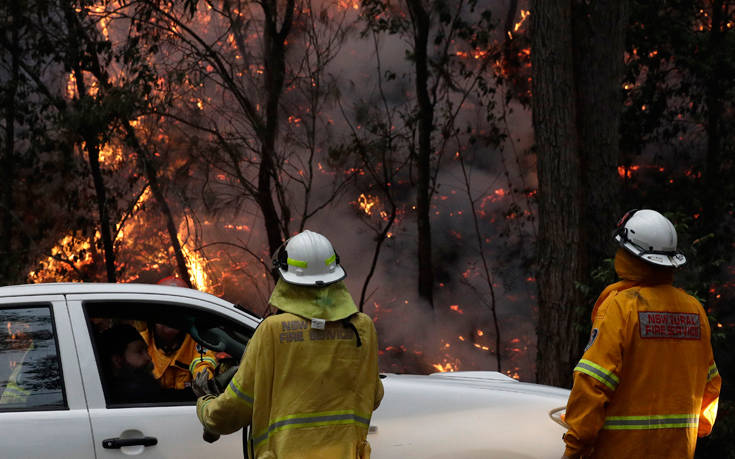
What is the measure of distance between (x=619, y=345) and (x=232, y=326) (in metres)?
1.72

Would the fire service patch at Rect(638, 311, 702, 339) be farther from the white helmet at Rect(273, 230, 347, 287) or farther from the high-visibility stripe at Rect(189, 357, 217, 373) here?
the high-visibility stripe at Rect(189, 357, 217, 373)

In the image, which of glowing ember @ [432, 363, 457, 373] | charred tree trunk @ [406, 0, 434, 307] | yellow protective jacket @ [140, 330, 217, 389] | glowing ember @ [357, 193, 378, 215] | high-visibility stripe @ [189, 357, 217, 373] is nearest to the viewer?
high-visibility stripe @ [189, 357, 217, 373]

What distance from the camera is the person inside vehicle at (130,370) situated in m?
3.60

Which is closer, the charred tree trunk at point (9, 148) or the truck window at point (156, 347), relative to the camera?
the truck window at point (156, 347)

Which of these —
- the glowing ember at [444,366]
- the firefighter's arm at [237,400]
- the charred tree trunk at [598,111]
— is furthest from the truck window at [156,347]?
the glowing ember at [444,366]

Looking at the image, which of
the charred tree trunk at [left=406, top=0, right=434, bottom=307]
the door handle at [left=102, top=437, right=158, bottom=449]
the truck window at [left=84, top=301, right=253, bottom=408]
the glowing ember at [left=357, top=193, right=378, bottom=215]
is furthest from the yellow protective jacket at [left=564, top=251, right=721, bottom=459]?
the glowing ember at [left=357, top=193, right=378, bottom=215]

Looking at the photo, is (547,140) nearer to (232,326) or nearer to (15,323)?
(232,326)

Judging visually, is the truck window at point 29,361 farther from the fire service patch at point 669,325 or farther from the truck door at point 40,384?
the fire service patch at point 669,325

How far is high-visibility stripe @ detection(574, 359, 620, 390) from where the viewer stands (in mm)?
2959

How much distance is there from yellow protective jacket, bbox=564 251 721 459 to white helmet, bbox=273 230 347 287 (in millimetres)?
983

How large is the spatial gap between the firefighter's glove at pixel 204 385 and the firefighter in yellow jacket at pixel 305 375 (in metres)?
0.04

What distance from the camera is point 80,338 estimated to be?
3.52 meters

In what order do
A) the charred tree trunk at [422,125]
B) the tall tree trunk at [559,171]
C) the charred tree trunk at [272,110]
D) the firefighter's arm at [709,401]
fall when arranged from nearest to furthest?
1. the firefighter's arm at [709,401]
2. the tall tree trunk at [559,171]
3. the charred tree trunk at [272,110]
4. the charred tree trunk at [422,125]

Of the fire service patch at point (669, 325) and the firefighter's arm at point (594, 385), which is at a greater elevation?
the fire service patch at point (669, 325)
